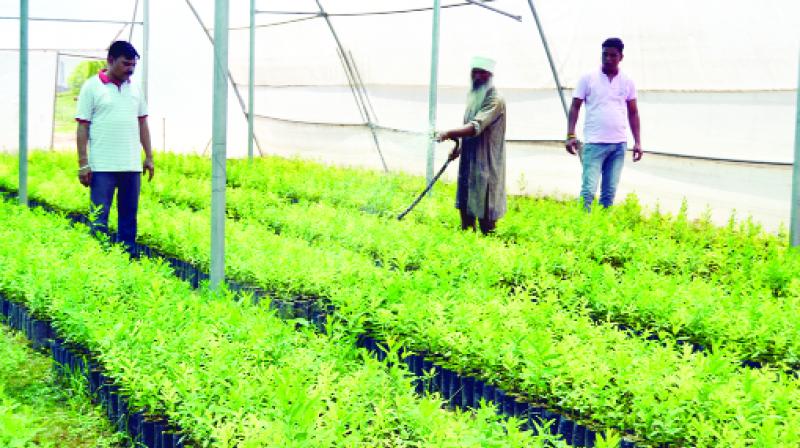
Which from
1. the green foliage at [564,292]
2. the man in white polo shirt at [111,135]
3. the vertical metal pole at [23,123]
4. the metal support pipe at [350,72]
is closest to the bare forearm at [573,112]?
the green foliage at [564,292]

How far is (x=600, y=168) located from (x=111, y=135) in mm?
4216

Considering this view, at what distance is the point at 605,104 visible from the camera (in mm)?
8164

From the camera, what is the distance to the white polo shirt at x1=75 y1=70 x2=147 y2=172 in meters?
6.40

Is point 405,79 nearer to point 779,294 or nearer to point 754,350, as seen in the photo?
point 779,294

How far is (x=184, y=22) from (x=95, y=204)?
32.7 ft

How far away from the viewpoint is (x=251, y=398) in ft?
11.2

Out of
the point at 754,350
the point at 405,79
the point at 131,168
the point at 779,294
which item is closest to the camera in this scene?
the point at 754,350

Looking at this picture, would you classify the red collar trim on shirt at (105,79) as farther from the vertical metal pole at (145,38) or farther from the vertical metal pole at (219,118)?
the vertical metal pole at (145,38)

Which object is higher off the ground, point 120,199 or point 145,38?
point 145,38

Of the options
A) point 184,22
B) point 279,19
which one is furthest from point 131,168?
point 184,22

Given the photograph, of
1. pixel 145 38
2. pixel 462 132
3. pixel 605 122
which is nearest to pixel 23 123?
pixel 462 132

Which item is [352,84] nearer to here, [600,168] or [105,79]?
[600,168]

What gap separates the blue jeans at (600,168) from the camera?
26.9ft

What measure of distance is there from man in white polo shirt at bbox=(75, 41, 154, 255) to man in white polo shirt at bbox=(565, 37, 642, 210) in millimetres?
3736
